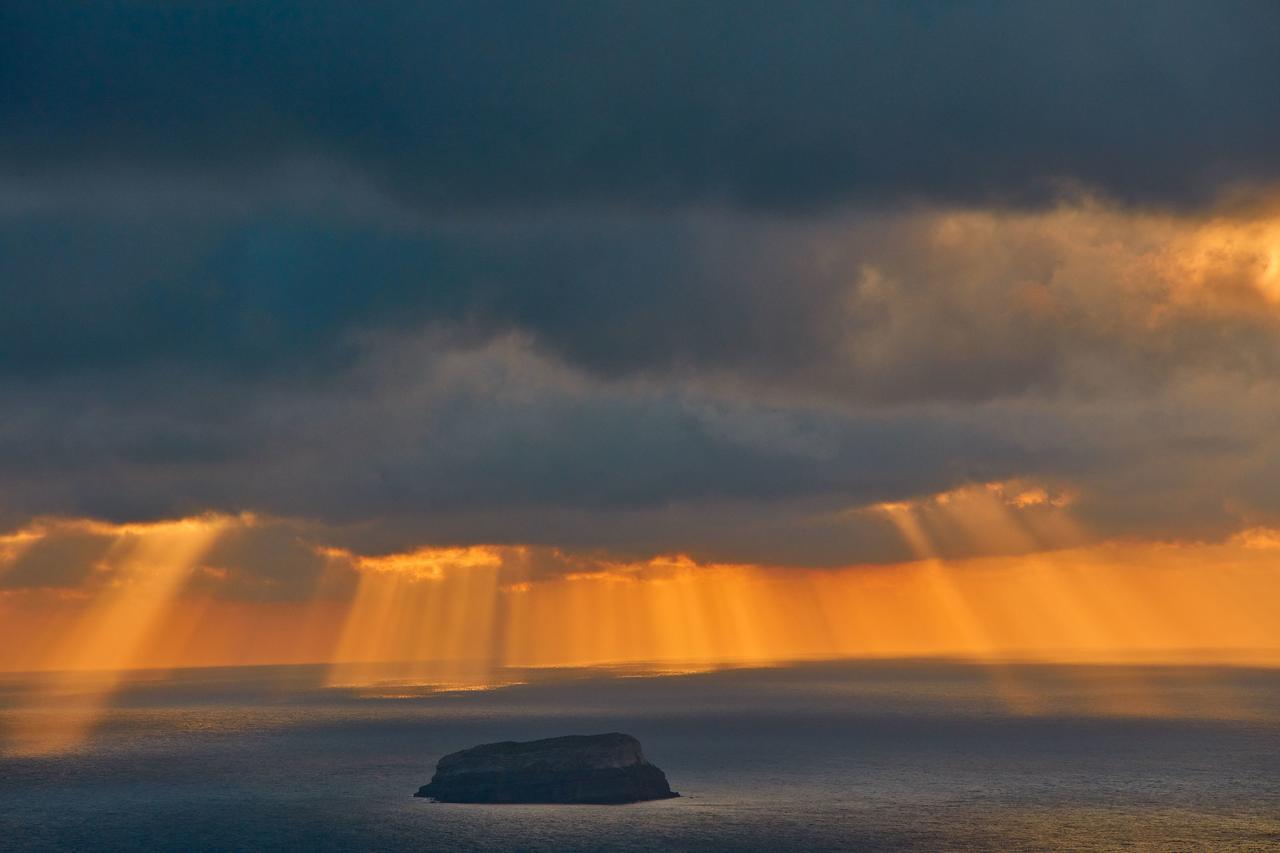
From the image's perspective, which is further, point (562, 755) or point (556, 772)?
point (562, 755)

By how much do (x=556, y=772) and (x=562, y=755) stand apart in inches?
95.2

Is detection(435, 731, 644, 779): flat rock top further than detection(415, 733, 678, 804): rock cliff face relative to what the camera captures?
No

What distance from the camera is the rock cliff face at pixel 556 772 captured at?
18488 centimetres

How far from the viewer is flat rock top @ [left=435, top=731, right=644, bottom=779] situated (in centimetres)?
18450

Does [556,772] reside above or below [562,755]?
below

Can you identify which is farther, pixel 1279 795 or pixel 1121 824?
pixel 1279 795

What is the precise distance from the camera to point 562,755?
185375mm

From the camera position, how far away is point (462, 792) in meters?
192

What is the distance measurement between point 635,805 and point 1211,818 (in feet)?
248

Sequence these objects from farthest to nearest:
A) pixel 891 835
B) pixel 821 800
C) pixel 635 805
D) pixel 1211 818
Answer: pixel 821 800
pixel 635 805
pixel 1211 818
pixel 891 835

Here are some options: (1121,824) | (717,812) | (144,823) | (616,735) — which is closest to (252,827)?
(144,823)

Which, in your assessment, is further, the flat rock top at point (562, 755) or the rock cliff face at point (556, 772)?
the rock cliff face at point (556, 772)

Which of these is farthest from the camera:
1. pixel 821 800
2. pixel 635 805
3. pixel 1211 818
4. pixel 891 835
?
pixel 821 800

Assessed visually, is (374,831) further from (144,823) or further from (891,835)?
(891,835)
